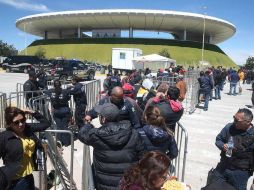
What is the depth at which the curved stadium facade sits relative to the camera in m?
79.1

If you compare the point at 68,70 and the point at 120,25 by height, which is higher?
the point at 120,25

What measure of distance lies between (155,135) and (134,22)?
82112mm

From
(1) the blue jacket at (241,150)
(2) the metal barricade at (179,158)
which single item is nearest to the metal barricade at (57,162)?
(2) the metal barricade at (179,158)

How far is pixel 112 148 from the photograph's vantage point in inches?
148

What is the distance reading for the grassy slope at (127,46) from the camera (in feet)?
264

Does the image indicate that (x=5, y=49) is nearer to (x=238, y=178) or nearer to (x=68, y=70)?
(x=68, y=70)

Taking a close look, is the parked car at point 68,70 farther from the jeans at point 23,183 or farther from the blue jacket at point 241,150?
the jeans at point 23,183

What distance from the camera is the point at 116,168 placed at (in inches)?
150

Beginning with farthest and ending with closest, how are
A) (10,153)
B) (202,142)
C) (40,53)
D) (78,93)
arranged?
1. (40,53)
2. (202,142)
3. (78,93)
4. (10,153)

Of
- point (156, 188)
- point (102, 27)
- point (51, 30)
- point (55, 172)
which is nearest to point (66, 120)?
point (55, 172)

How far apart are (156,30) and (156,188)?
90.5m

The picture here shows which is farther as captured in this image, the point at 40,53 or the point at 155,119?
the point at 40,53

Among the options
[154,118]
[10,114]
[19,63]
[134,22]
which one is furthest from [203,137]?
[134,22]

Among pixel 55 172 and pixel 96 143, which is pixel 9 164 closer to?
pixel 96 143
